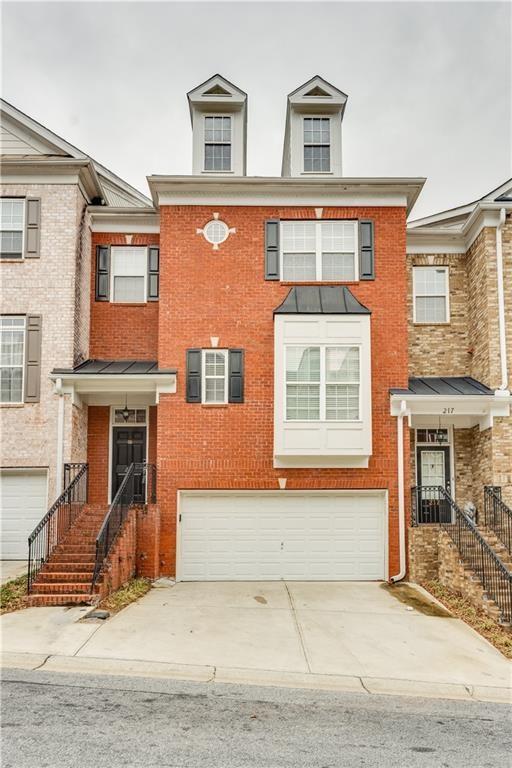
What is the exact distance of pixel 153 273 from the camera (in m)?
16.3

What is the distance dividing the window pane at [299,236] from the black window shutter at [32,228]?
566cm

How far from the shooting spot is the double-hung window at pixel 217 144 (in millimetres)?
16406

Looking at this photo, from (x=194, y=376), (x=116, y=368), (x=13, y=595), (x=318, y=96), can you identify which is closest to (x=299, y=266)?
(x=194, y=376)

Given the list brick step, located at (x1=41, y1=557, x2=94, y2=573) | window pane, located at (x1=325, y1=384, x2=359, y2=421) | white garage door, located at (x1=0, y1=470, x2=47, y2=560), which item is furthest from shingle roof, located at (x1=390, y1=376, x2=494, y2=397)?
white garage door, located at (x1=0, y1=470, x2=47, y2=560)

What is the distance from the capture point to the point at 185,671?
27.9 feet

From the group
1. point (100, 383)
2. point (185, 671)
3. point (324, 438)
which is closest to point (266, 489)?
point (324, 438)

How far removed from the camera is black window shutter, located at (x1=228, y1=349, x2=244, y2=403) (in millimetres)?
14867

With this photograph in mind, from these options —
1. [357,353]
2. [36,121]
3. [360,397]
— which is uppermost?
[36,121]

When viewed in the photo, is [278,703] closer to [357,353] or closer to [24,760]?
[24,760]

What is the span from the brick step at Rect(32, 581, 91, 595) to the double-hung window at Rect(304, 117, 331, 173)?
10778mm

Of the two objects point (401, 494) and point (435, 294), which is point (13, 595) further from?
point (435, 294)

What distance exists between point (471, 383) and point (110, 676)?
1088cm

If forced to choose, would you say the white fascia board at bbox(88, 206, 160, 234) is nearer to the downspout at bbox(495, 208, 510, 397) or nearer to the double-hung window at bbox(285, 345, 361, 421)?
the double-hung window at bbox(285, 345, 361, 421)

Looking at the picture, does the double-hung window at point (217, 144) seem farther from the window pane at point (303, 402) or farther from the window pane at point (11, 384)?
the window pane at point (11, 384)
